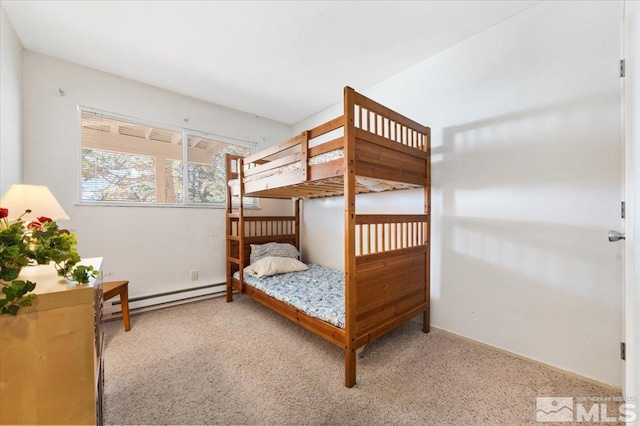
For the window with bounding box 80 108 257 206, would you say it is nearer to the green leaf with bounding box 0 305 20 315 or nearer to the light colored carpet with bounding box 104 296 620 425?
the light colored carpet with bounding box 104 296 620 425

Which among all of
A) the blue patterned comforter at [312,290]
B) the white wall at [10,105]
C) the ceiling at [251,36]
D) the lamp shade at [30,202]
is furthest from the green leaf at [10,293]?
the ceiling at [251,36]

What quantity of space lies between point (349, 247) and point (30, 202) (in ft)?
6.65

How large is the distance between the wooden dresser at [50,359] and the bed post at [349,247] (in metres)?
1.25

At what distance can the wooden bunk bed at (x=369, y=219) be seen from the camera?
1666mm

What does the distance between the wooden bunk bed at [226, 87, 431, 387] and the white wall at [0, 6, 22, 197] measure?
183cm

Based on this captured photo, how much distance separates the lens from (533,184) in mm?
1839

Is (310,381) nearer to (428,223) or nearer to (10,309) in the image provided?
(10,309)

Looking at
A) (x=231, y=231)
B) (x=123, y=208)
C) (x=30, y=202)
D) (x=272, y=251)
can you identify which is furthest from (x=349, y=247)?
(x=123, y=208)

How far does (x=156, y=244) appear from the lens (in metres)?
2.94

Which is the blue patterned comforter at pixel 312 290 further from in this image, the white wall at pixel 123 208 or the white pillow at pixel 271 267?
the white wall at pixel 123 208

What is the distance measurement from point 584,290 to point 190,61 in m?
3.70

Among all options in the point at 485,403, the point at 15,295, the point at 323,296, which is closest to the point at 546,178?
the point at 485,403

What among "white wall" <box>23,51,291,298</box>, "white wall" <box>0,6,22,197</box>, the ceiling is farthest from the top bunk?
"white wall" <box>0,6,22,197</box>

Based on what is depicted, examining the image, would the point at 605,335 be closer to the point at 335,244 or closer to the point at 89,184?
the point at 335,244
